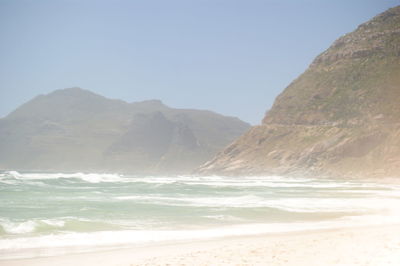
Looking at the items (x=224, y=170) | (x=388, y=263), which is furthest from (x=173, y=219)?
(x=224, y=170)

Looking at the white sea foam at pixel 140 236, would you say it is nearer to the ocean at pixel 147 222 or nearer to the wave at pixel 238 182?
the ocean at pixel 147 222

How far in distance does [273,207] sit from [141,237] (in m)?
10.2

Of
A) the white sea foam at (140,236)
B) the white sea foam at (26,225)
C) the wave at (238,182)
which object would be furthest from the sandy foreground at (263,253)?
the wave at (238,182)

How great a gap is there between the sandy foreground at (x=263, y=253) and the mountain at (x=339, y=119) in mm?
50177

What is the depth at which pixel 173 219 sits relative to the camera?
688 inches

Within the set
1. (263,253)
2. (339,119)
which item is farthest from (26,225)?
(339,119)

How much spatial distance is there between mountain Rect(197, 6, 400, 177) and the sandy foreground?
5018 cm

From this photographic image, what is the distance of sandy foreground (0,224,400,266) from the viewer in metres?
9.52

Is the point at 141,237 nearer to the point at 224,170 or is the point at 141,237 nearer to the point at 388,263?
the point at 388,263

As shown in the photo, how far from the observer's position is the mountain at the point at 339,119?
69312 millimetres

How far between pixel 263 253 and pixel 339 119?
2971 inches

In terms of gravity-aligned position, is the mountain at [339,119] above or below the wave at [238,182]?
above

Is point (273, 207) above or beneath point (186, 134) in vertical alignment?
beneath

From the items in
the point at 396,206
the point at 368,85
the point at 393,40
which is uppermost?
the point at 393,40
